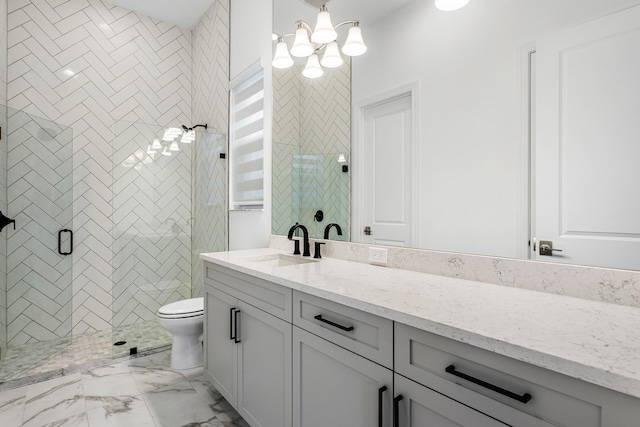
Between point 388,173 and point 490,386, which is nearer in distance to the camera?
point 490,386

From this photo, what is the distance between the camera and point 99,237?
3275 mm

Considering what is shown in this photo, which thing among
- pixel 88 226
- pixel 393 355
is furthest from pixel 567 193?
pixel 88 226

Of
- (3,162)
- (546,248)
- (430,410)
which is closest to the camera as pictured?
(430,410)

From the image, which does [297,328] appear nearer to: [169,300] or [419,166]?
[419,166]

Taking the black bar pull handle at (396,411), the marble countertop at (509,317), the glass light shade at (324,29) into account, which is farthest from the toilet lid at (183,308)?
the glass light shade at (324,29)

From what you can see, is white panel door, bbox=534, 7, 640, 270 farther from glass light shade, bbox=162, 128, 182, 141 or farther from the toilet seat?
glass light shade, bbox=162, 128, 182, 141

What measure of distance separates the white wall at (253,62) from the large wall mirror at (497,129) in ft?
2.62

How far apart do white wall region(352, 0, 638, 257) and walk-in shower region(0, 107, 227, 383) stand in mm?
2147

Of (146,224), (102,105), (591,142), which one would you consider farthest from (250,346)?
(102,105)

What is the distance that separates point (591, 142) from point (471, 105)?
447 millimetres

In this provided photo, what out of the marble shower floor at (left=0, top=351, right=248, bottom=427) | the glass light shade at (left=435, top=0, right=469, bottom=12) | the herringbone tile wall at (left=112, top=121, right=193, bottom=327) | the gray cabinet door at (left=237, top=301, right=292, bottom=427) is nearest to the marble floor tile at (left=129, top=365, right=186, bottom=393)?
the marble shower floor at (left=0, top=351, right=248, bottom=427)

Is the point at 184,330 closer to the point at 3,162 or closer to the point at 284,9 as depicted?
the point at 3,162

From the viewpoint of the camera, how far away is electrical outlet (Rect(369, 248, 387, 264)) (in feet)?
5.65

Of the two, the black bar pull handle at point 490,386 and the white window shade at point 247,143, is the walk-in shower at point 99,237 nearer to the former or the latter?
the white window shade at point 247,143
